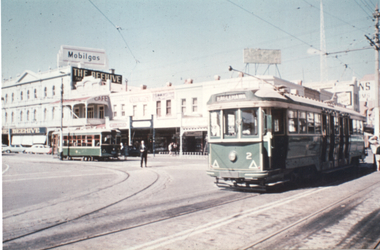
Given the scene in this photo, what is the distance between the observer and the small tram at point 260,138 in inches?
377

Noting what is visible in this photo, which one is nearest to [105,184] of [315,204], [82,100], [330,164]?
[315,204]

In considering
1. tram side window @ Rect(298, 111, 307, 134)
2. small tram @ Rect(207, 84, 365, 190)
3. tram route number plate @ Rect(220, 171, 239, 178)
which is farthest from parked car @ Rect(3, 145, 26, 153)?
tram side window @ Rect(298, 111, 307, 134)

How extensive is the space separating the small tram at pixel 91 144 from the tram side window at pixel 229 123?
1963 cm

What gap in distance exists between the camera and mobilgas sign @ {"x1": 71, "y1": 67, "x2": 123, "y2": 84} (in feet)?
136

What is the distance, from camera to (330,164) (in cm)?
1324

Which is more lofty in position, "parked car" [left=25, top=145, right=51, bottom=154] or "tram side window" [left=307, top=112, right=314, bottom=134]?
"tram side window" [left=307, top=112, right=314, bottom=134]

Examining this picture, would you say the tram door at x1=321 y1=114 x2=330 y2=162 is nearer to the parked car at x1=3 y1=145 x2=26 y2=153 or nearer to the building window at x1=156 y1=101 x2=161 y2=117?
the building window at x1=156 y1=101 x2=161 y2=117

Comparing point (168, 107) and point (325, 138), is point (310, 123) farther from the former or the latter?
point (168, 107)

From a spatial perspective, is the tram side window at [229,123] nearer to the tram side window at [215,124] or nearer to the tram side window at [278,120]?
the tram side window at [215,124]

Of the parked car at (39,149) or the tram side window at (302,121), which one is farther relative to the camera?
the parked car at (39,149)

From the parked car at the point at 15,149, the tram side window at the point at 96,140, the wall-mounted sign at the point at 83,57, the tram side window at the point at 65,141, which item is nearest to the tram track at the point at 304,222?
the wall-mounted sign at the point at 83,57

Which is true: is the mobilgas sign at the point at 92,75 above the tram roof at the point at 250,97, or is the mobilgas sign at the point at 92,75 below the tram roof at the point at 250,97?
above

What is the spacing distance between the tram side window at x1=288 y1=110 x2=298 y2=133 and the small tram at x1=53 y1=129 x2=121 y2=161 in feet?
66.5

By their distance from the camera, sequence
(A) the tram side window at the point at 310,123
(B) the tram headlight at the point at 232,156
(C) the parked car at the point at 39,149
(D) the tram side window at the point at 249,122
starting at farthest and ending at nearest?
(C) the parked car at the point at 39,149 → (A) the tram side window at the point at 310,123 → (B) the tram headlight at the point at 232,156 → (D) the tram side window at the point at 249,122
